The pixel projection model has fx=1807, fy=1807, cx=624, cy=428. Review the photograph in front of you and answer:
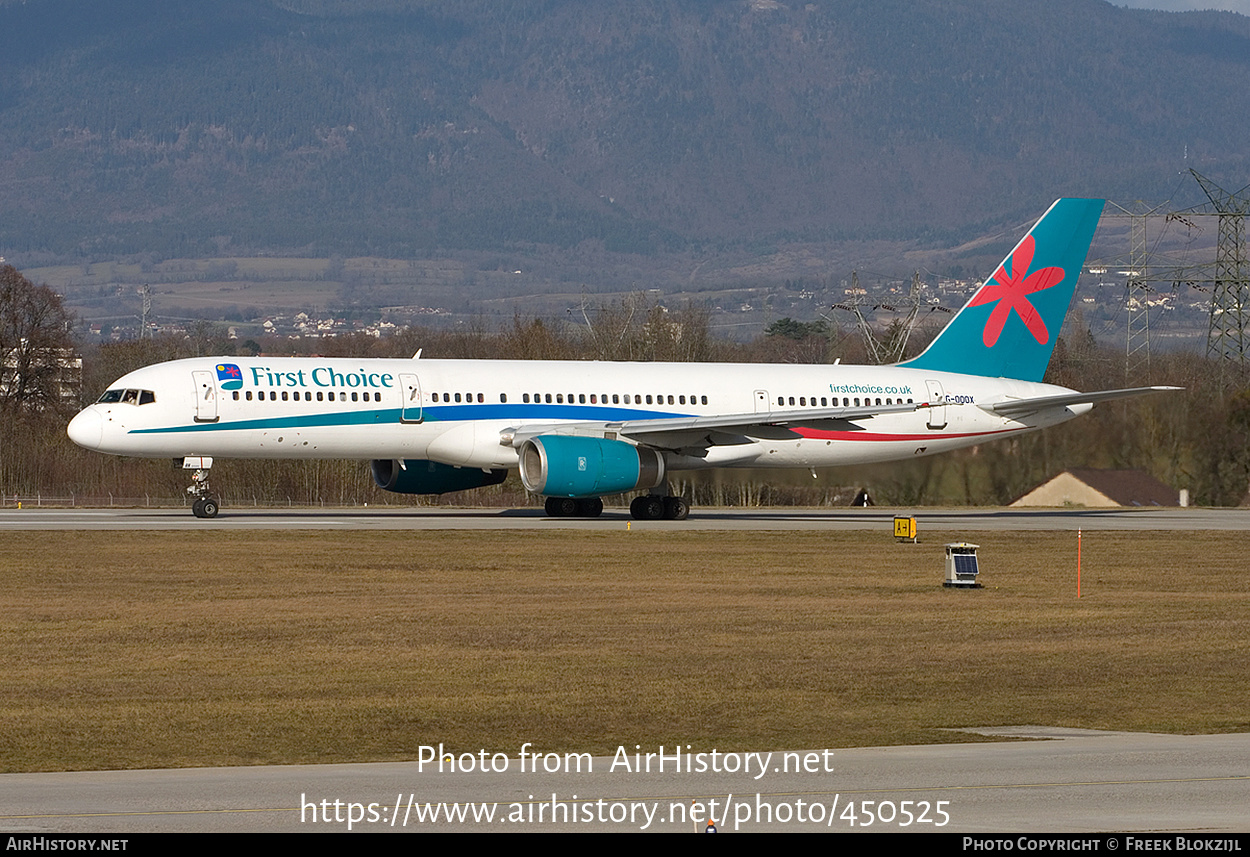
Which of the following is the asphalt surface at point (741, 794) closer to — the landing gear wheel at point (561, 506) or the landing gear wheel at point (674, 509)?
the landing gear wheel at point (674, 509)

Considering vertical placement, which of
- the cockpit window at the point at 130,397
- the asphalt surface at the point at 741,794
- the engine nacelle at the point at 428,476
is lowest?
the asphalt surface at the point at 741,794

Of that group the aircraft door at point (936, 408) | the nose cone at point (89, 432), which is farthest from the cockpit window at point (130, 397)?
the aircraft door at point (936, 408)

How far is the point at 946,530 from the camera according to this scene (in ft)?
141

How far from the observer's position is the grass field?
644 inches

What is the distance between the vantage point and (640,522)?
144 ft

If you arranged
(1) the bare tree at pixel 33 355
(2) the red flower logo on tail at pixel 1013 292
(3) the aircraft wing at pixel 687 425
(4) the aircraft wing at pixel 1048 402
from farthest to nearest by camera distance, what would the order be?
(1) the bare tree at pixel 33 355, (2) the red flower logo on tail at pixel 1013 292, (4) the aircraft wing at pixel 1048 402, (3) the aircraft wing at pixel 687 425

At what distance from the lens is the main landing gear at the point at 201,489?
1629 inches

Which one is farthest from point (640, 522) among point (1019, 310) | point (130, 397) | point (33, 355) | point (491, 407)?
point (33, 355)

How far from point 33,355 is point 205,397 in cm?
5340

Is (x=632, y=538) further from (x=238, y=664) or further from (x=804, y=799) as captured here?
(x=804, y=799)

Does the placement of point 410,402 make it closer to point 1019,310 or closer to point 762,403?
point 762,403

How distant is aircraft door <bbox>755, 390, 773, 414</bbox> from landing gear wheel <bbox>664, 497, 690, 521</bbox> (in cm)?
313

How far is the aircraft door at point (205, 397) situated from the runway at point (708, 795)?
27.1 m

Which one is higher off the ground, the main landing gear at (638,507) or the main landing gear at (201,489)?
the main landing gear at (201,489)
